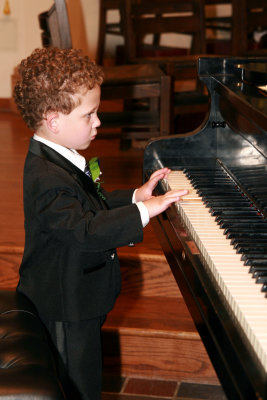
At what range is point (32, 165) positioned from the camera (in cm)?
169

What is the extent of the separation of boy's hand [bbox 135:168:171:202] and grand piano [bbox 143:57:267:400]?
5cm

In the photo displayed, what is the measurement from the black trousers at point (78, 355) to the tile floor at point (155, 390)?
496 mm

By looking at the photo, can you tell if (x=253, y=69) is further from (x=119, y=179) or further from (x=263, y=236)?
(x=119, y=179)

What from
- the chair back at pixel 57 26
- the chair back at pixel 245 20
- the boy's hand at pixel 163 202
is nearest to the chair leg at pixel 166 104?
the chair back at pixel 57 26

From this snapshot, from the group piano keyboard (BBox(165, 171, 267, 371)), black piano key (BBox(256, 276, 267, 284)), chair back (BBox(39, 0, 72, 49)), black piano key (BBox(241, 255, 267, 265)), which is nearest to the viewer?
piano keyboard (BBox(165, 171, 267, 371))

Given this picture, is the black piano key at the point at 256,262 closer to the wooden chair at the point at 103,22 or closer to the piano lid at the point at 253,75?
the piano lid at the point at 253,75

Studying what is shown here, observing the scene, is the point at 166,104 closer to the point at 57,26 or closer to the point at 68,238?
the point at 57,26

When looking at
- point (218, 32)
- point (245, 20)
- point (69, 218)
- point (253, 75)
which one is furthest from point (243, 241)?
point (218, 32)

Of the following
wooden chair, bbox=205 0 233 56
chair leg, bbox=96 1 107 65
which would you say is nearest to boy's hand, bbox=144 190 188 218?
chair leg, bbox=96 1 107 65

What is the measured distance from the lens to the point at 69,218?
1.57 m

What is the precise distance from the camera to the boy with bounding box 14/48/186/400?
1.60 meters

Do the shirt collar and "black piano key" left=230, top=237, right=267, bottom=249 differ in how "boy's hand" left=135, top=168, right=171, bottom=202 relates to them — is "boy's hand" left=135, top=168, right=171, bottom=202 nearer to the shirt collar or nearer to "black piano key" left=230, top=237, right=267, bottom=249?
the shirt collar

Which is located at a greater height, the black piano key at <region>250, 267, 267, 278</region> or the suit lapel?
the suit lapel

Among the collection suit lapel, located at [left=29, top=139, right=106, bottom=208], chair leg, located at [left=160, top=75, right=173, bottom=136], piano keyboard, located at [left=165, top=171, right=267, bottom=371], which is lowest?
chair leg, located at [left=160, top=75, right=173, bottom=136]
